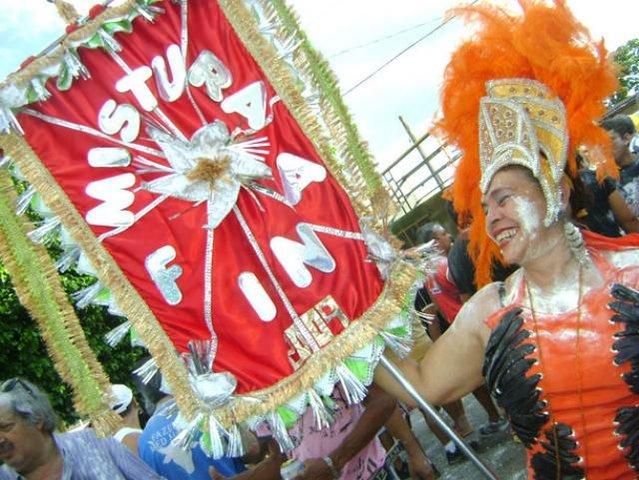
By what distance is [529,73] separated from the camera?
1.84 m

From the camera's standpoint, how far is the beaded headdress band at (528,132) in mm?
1776

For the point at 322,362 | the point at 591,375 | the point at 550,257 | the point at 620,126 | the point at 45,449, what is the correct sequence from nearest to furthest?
the point at 591,375
the point at 550,257
the point at 322,362
the point at 45,449
the point at 620,126

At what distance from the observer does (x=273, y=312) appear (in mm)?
2012

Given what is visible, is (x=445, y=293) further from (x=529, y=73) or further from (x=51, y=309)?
(x=51, y=309)

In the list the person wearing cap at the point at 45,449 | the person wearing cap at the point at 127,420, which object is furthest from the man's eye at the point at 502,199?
the person wearing cap at the point at 127,420

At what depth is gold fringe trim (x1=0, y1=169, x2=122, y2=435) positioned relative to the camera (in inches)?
79.6

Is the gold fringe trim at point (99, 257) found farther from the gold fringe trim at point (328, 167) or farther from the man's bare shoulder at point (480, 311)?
the man's bare shoulder at point (480, 311)

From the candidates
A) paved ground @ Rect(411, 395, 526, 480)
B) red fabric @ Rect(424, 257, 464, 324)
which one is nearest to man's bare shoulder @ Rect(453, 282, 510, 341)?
paved ground @ Rect(411, 395, 526, 480)

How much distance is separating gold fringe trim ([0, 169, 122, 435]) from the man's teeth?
139 centimetres

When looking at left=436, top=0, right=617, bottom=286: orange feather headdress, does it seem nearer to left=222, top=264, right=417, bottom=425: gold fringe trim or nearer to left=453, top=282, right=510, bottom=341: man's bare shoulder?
left=453, top=282, right=510, bottom=341: man's bare shoulder

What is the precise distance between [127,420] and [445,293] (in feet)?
8.80

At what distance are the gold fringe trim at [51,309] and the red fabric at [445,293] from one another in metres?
3.35

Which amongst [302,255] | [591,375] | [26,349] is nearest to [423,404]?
[591,375]

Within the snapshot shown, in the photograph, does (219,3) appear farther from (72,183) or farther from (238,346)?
(238,346)
